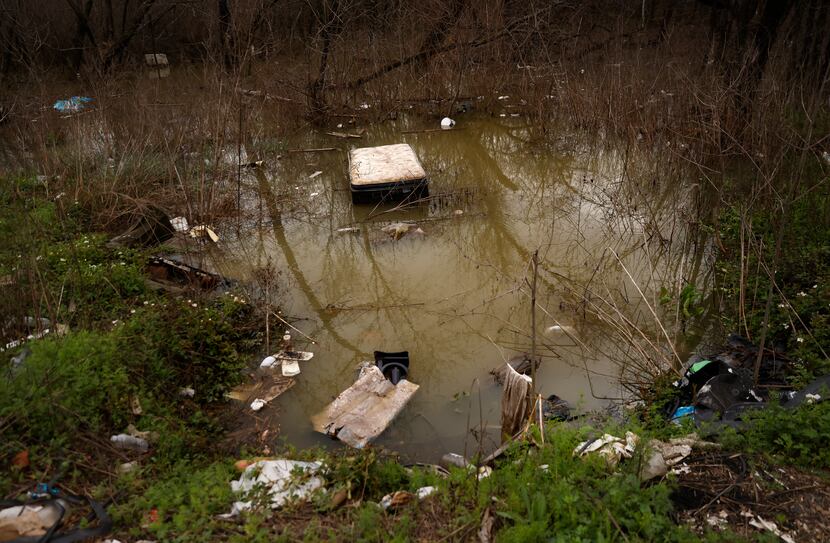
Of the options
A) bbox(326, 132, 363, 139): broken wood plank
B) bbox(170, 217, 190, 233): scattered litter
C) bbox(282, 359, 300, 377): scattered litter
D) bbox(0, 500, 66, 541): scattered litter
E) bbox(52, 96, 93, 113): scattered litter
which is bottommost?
bbox(282, 359, 300, 377): scattered litter

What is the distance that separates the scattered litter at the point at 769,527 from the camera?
219 cm

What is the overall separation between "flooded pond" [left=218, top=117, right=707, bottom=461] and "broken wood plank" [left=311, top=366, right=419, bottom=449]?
0.25 ft

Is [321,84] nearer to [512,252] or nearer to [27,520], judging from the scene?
[512,252]

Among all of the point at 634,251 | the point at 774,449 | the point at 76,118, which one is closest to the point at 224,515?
the point at 774,449

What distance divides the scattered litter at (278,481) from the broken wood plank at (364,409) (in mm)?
597

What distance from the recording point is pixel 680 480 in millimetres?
2508

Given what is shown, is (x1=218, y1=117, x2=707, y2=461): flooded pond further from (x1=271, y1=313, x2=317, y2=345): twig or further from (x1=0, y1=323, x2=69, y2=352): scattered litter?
(x1=0, y1=323, x2=69, y2=352): scattered litter

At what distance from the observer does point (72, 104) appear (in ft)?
26.3

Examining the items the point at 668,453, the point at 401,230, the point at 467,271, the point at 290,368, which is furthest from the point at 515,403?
the point at 401,230

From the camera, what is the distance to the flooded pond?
12.3ft

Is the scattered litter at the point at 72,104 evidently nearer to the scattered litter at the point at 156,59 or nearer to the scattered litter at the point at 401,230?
the scattered litter at the point at 156,59

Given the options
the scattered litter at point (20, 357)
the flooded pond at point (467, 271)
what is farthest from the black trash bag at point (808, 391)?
the scattered litter at point (20, 357)

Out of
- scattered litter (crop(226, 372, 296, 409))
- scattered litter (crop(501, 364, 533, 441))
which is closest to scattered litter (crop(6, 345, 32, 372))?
scattered litter (crop(226, 372, 296, 409))

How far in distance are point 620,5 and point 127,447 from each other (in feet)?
39.4
